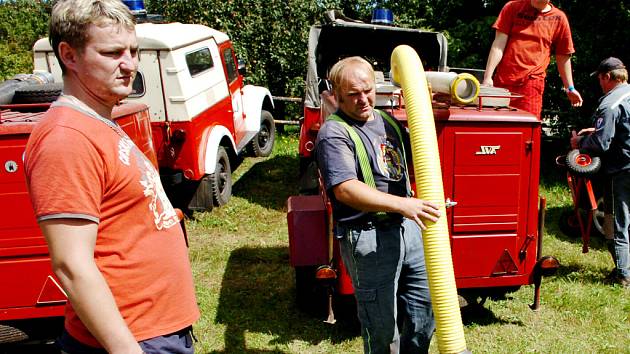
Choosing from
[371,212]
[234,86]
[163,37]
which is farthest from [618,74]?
[234,86]

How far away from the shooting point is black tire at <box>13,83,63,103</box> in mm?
4457

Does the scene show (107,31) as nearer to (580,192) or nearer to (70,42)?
(70,42)

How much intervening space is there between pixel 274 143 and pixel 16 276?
833 cm

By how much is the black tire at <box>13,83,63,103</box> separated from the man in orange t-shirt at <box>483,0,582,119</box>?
394 centimetres

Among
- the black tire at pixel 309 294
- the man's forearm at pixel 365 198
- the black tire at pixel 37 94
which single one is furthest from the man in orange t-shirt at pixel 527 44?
the black tire at pixel 37 94

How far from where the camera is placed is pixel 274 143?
39.3ft

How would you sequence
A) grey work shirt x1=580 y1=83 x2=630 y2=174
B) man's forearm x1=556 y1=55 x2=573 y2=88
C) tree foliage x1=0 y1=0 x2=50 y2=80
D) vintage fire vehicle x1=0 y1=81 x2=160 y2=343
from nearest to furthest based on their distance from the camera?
1. vintage fire vehicle x1=0 y1=81 x2=160 y2=343
2. grey work shirt x1=580 y1=83 x2=630 y2=174
3. man's forearm x1=556 y1=55 x2=573 y2=88
4. tree foliage x1=0 y1=0 x2=50 y2=80

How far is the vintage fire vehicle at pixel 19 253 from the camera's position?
368cm

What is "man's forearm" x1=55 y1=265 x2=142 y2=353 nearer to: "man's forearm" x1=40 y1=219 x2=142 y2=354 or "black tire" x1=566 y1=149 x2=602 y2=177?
"man's forearm" x1=40 y1=219 x2=142 y2=354

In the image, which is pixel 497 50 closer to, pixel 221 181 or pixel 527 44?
pixel 527 44

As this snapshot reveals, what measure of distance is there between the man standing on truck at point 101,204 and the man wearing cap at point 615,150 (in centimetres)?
455

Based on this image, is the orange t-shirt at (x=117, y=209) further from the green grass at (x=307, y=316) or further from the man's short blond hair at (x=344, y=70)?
the green grass at (x=307, y=316)

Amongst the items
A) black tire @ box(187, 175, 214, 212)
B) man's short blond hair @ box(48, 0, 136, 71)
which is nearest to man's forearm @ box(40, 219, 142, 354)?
man's short blond hair @ box(48, 0, 136, 71)

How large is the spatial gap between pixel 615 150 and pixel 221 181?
17.0ft
